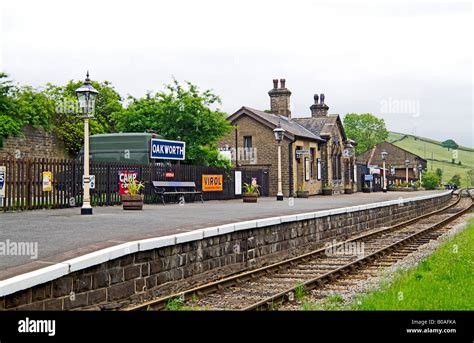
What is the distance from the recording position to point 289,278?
10.7 meters

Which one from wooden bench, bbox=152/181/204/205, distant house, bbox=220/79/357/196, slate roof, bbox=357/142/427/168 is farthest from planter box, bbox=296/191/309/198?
slate roof, bbox=357/142/427/168

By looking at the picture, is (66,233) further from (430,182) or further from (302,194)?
(430,182)

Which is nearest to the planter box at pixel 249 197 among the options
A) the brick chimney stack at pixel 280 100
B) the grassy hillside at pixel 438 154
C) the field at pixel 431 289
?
the field at pixel 431 289

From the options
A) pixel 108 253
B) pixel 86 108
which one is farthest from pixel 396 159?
pixel 108 253

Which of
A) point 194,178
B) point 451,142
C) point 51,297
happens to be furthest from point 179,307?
point 451,142

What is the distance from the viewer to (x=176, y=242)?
9.12 metres

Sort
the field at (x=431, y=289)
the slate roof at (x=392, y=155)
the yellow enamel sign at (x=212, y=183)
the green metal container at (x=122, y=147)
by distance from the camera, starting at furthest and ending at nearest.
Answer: the slate roof at (x=392, y=155)
the yellow enamel sign at (x=212, y=183)
the green metal container at (x=122, y=147)
the field at (x=431, y=289)

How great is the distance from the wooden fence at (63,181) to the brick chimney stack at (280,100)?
19.8 metres

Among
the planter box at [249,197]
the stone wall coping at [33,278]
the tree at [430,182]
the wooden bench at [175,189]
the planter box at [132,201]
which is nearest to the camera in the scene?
the stone wall coping at [33,278]

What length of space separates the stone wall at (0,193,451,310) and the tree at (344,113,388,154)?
7789cm

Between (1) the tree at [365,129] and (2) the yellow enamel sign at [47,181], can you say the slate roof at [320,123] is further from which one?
(1) the tree at [365,129]

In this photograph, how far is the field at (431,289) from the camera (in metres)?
7.11

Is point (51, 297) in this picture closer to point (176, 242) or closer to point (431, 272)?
point (176, 242)
